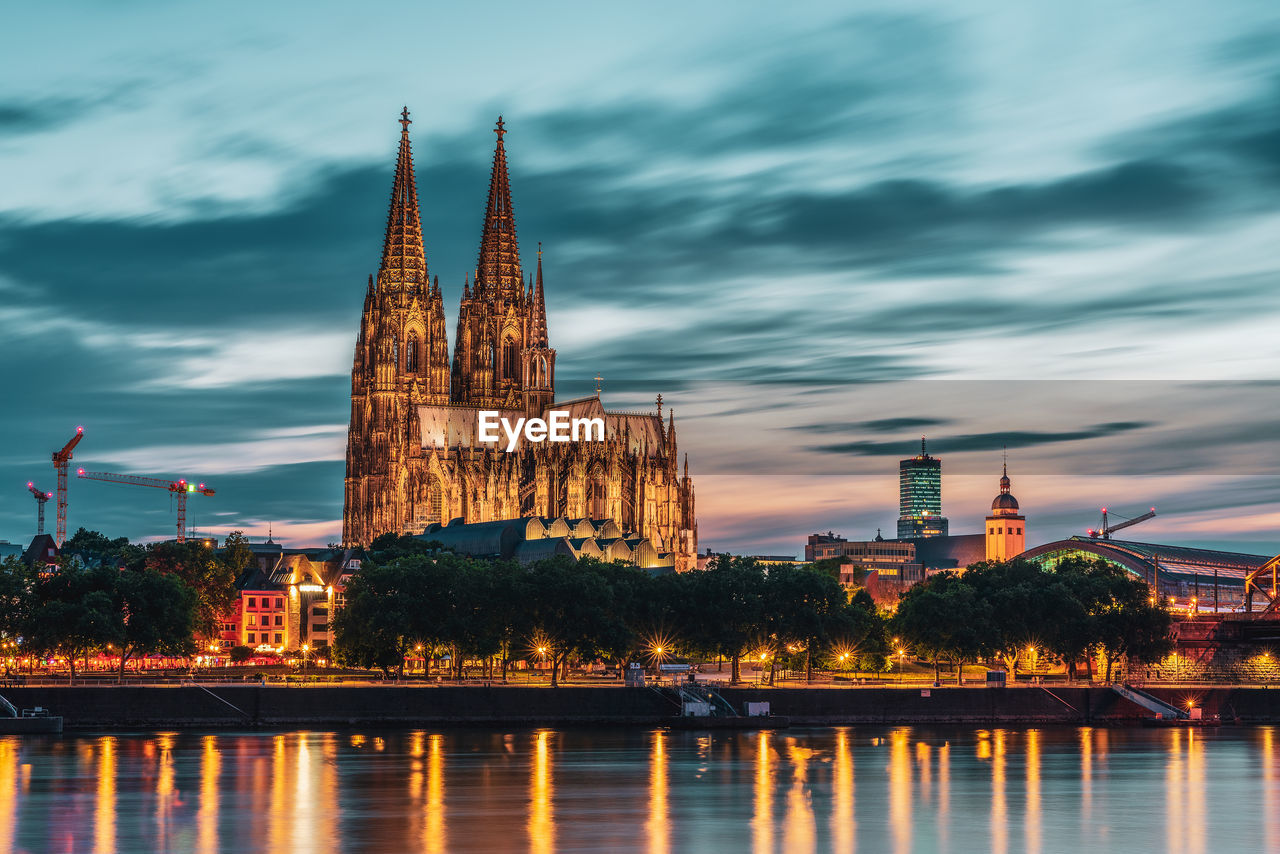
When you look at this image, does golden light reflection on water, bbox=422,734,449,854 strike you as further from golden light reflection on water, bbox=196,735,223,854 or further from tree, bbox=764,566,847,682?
tree, bbox=764,566,847,682

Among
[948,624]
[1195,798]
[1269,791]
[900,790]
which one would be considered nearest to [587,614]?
[948,624]

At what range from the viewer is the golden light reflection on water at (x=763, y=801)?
7188 cm

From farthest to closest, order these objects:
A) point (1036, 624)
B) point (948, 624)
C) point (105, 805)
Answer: point (1036, 624), point (948, 624), point (105, 805)

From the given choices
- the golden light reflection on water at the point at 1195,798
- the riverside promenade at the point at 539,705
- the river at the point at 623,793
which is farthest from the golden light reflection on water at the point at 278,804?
the golden light reflection on water at the point at 1195,798

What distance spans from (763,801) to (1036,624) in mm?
74166

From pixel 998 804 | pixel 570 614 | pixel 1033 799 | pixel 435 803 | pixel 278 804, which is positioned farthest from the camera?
pixel 570 614

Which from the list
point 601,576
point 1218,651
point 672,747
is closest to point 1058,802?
point 672,747

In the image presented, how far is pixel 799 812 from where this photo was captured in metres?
80.7

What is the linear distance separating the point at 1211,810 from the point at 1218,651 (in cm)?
8365

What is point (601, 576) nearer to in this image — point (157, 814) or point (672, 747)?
point (672, 747)

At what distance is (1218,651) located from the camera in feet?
539

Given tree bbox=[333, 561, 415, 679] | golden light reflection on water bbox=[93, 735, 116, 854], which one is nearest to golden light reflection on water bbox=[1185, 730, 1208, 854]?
golden light reflection on water bbox=[93, 735, 116, 854]

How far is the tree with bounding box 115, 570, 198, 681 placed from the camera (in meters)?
138

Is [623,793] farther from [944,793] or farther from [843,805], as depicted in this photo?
[944,793]
